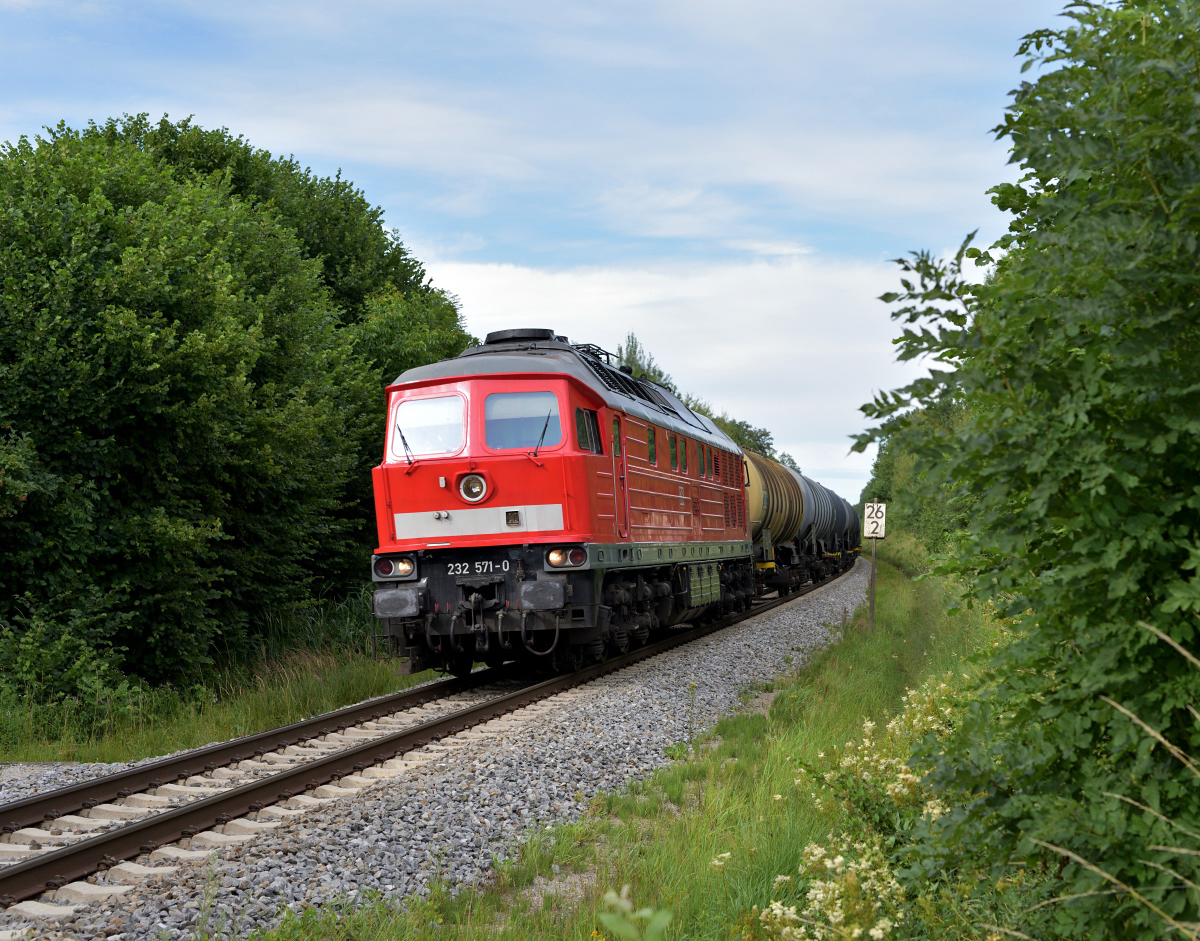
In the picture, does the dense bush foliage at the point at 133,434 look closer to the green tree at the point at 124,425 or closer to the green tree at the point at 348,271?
the green tree at the point at 124,425

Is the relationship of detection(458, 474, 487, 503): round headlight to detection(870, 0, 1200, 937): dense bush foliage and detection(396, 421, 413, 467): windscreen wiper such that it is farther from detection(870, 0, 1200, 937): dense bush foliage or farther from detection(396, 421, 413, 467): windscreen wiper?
detection(870, 0, 1200, 937): dense bush foliage

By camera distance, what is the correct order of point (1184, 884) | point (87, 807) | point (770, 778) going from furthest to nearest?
point (770, 778)
point (87, 807)
point (1184, 884)

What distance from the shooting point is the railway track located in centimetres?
522

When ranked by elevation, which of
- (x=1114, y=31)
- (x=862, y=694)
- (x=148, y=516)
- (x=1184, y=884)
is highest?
(x=1114, y=31)

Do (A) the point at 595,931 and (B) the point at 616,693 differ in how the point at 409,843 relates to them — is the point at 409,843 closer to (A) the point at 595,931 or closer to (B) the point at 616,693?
(A) the point at 595,931

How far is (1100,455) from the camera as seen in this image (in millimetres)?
2648

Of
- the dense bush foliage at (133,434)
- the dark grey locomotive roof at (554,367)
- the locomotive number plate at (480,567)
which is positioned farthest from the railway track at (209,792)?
the dark grey locomotive roof at (554,367)

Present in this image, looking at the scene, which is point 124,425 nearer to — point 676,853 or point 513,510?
point 513,510

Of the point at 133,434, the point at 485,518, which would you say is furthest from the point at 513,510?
the point at 133,434

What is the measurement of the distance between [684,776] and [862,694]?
3871 mm

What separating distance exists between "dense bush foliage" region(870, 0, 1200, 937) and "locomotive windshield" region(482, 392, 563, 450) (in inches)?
318

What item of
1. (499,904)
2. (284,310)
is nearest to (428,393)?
(499,904)

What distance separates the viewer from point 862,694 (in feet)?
35.1

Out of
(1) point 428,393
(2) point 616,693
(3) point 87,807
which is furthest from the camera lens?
(1) point 428,393
